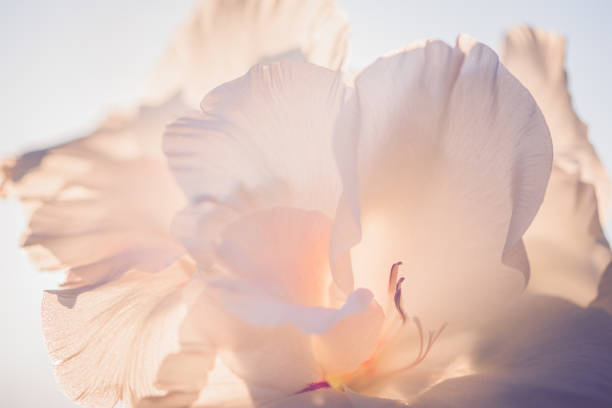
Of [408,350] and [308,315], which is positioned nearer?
[308,315]

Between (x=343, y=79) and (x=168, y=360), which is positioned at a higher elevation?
(x=343, y=79)

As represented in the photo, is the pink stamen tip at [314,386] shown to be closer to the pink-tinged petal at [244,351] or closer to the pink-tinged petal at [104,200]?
the pink-tinged petal at [244,351]

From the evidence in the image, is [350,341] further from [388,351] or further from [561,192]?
[561,192]

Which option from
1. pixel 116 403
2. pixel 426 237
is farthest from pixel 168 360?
pixel 426 237

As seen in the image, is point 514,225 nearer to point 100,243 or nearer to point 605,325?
point 605,325

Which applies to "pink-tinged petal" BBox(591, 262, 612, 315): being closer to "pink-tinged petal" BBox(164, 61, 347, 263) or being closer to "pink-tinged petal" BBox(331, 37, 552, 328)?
"pink-tinged petal" BBox(331, 37, 552, 328)

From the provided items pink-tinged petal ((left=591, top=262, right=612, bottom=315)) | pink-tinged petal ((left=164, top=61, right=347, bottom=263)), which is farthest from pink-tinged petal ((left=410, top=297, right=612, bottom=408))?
pink-tinged petal ((left=164, top=61, right=347, bottom=263))

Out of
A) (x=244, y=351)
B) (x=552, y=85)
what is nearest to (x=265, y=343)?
(x=244, y=351)
